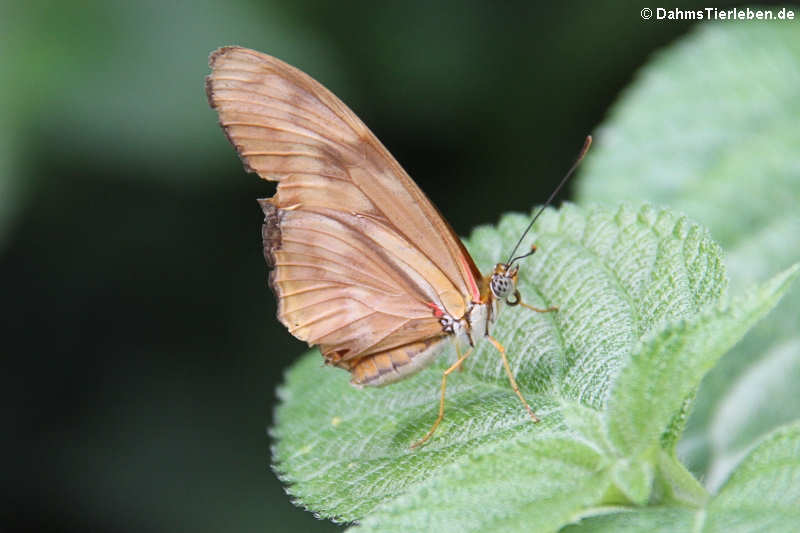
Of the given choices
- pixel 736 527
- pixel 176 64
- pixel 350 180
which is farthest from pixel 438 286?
pixel 176 64

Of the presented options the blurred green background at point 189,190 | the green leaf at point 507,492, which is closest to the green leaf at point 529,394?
the green leaf at point 507,492

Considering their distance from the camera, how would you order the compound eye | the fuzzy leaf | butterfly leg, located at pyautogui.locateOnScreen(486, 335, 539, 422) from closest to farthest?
1. the fuzzy leaf
2. butterfly leg, located at pyautogui.locateOnScreen(486, 335, 539, 422)
3. the compound eye

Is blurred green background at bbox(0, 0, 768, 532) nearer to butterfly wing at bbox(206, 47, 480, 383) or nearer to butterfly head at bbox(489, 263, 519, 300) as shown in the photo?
butterfly wing at bbox(206, 47, 480, 383)

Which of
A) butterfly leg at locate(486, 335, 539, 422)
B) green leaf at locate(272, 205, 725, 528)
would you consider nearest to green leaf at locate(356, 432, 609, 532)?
green leaf at locate(272, 205, 725, 528)

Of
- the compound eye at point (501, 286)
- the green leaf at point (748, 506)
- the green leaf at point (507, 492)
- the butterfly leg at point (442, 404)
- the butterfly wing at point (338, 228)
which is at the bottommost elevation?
the green leaf at point (748, 506)

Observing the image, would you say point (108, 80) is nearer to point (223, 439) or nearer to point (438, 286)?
point (223, 439)

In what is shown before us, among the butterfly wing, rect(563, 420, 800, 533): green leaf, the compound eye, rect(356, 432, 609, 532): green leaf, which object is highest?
the butterfly wing

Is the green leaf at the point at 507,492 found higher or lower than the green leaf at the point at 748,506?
higher

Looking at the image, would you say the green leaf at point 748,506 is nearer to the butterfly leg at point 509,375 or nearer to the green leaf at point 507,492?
the green leaf at point 507,492
